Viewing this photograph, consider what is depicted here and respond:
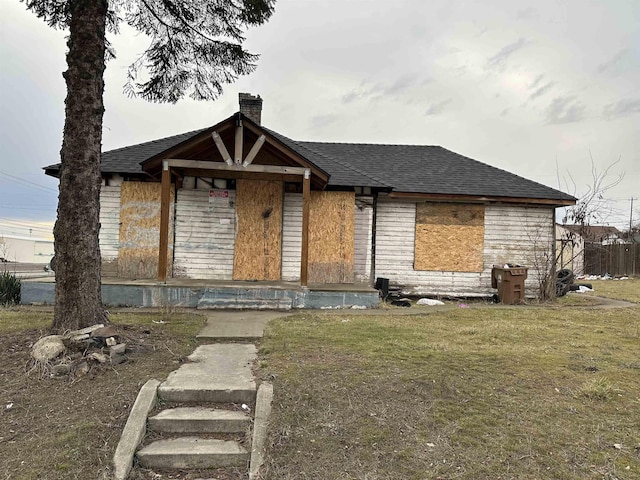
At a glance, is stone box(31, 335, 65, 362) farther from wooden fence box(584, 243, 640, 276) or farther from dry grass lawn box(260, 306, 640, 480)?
wooden fence box(584, 243, 640, 276)

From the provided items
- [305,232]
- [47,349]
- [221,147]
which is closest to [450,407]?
[47,349]

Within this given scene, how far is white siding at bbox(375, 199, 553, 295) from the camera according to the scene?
11.5 m

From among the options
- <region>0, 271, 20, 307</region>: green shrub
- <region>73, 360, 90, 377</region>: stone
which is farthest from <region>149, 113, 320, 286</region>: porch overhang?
<region>73, 360, 90, 377</region>: stone

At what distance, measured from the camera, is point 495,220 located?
11641 mm

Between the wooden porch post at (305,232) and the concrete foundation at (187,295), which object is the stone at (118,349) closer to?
the concrete foundation at (187,295)

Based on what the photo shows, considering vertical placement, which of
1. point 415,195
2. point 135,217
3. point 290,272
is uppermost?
point 415,195

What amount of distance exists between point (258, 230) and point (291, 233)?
0.83 meters

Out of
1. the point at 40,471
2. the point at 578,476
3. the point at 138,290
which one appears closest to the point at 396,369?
the point at 578,476

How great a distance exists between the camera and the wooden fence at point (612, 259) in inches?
928

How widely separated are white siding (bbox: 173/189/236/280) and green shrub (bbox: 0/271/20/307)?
3.23 metres

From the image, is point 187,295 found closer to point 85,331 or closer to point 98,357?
point 85,331

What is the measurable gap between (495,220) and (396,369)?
830 centimetres

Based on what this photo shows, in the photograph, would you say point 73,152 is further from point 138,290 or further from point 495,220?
point 495,220

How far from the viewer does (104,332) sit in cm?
483
